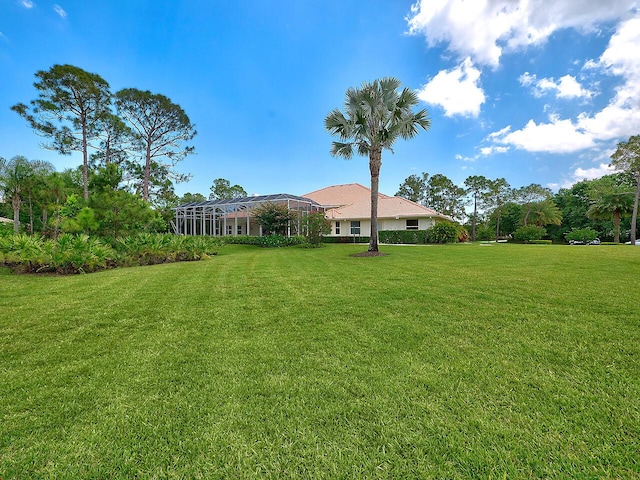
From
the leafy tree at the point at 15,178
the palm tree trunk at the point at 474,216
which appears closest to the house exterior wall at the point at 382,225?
the palm tree trunk at the point at 474,216

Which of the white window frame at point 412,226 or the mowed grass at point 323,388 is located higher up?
the white window frame at point 412,226

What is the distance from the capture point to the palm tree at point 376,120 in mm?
12656

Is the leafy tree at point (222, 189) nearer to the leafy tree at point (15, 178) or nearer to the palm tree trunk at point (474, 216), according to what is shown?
the leafy tree at point (15, 178)

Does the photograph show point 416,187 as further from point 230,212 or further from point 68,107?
point 68,107

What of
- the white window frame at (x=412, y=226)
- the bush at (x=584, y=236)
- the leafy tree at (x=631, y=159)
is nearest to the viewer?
the leafy tree at (x=631, y=159)

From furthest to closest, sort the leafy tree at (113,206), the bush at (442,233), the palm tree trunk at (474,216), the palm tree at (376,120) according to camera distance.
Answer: the palm tree trunk at (474,216) → the bush at (442,233) → the palm tree at (376,120) → the leafy tree at (113,206)

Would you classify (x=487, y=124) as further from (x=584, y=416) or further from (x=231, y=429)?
(x=231, y=429)

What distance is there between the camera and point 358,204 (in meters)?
28.6

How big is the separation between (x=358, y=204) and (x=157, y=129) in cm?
1908

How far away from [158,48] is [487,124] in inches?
832

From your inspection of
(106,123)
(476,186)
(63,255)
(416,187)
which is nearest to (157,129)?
(106,123)

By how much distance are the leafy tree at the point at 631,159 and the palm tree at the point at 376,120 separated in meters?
21.1

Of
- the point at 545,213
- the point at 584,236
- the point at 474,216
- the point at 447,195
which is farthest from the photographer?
the point at 447,195

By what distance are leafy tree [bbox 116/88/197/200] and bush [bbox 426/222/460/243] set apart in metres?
21.4
